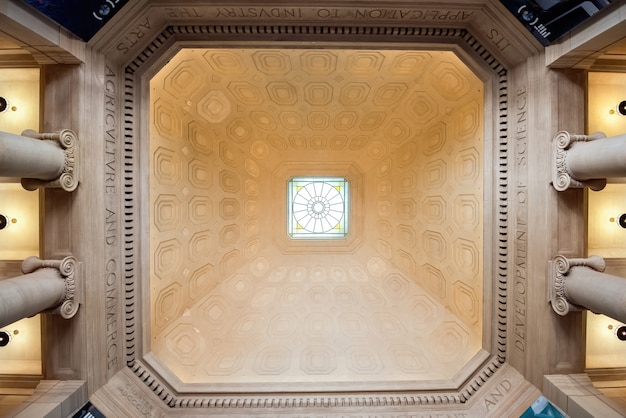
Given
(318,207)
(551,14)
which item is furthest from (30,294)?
(551,14)

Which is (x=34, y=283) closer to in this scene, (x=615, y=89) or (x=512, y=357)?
(x=512, y=357)

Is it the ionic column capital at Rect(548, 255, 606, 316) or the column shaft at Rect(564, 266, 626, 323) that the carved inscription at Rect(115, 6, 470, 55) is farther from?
the column shaft at Rect(564, 266, 626, 323)

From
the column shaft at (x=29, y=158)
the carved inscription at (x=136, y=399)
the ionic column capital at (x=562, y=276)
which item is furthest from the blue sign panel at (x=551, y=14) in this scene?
the carved inscription at (x=136, y=399)

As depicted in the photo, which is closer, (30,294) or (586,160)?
(30,294)

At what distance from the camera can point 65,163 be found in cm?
478

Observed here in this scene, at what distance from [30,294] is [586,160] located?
27.5ft

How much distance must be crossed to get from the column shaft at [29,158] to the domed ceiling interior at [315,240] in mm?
1846

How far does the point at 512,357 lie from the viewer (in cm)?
593

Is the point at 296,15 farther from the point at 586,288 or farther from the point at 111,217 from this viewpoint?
the point at 586,288

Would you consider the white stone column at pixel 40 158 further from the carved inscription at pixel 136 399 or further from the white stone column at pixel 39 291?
the carved inscription at pixel 136 399

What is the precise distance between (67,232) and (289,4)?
5334mm

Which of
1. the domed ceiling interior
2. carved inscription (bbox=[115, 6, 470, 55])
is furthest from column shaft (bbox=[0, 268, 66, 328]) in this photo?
carved inscription (bbox=[115, 6, 470, 55])

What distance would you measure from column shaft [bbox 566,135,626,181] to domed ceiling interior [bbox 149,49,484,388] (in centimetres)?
189

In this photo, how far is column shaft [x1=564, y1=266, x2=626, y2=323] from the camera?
14.1ft
